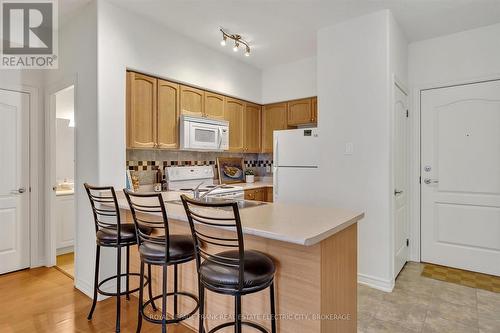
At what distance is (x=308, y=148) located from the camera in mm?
3273

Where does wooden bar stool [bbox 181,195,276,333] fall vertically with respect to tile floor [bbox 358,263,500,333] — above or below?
above

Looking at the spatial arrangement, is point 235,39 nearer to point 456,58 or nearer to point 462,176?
point 456,58

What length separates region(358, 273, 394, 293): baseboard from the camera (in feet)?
8.86

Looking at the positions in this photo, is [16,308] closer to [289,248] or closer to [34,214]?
[34,214]

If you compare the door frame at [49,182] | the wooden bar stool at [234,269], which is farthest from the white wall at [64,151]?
the wooden bar stool at [234,269]

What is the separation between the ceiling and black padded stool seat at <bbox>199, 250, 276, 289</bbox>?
2318mm

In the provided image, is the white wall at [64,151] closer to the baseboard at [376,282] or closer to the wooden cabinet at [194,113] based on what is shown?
the wooden cabinet at [194,113]

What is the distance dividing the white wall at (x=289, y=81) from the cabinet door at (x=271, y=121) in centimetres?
11

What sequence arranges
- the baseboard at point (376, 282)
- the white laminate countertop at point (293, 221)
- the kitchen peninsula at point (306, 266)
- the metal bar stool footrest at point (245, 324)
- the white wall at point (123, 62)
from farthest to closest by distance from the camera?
the baseboard at point (376, 282) < the white wall at point (123, 62) < the metal bar stool footrest at point (245, 324) < the kitchen peninsula at point (306, 266) < the white laminate countertop at point (293, 221)

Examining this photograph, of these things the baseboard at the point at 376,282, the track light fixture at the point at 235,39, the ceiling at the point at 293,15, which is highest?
the ceiling at the point at 293,15

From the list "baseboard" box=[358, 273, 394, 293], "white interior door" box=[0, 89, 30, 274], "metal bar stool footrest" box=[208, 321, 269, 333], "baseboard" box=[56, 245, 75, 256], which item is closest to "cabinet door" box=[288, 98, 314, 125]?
"baseboard" box=[358, 273, 394, 293]

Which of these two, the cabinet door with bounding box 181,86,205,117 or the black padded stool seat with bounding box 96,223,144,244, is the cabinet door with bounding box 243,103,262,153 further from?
the black padded stool seat with bounding box 96,223,144,244

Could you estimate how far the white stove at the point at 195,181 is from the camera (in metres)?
3.39

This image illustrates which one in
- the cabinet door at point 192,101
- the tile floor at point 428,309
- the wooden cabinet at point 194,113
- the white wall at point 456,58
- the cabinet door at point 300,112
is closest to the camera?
the tile floor at point 428,309
